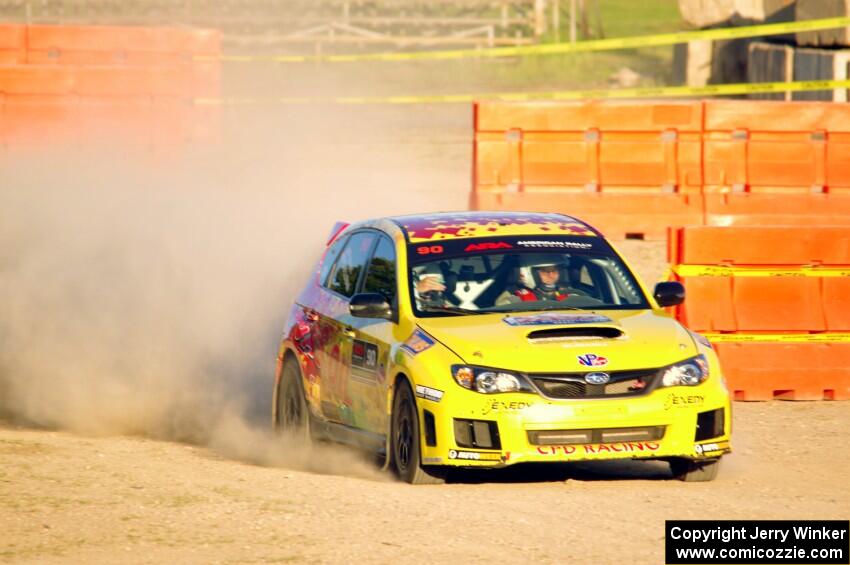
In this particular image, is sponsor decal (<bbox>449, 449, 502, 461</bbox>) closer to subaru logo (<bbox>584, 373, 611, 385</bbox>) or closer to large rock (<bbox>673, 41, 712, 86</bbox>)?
subaru logo (<bbox>584, 373, 611, 385</bbox>)

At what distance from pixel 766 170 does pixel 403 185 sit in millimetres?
6811

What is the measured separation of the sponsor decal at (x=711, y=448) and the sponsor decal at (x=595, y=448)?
0.32 m

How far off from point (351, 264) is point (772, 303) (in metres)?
3.52

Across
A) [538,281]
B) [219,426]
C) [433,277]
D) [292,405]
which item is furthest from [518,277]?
[219,426]

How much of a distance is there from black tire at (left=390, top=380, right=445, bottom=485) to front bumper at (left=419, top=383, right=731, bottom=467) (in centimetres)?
11

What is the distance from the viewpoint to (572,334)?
9992mm


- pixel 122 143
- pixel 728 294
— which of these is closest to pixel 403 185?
pixel 122 143

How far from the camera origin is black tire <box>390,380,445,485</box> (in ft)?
32.4

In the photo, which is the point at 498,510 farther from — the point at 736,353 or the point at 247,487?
the point at 736,353

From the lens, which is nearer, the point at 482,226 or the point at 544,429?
the point at 544,429

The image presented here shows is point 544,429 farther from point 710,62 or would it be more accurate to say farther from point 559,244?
point 710,62

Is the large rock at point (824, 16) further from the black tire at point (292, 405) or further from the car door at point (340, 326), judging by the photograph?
the black tire at point (292, 405)

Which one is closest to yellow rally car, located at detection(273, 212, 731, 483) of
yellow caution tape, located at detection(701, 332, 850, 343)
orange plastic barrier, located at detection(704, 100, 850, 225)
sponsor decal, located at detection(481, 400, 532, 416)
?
sponsor decal, located at detection(481, 400, 532, 416)

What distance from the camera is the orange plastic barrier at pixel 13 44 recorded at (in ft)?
101
